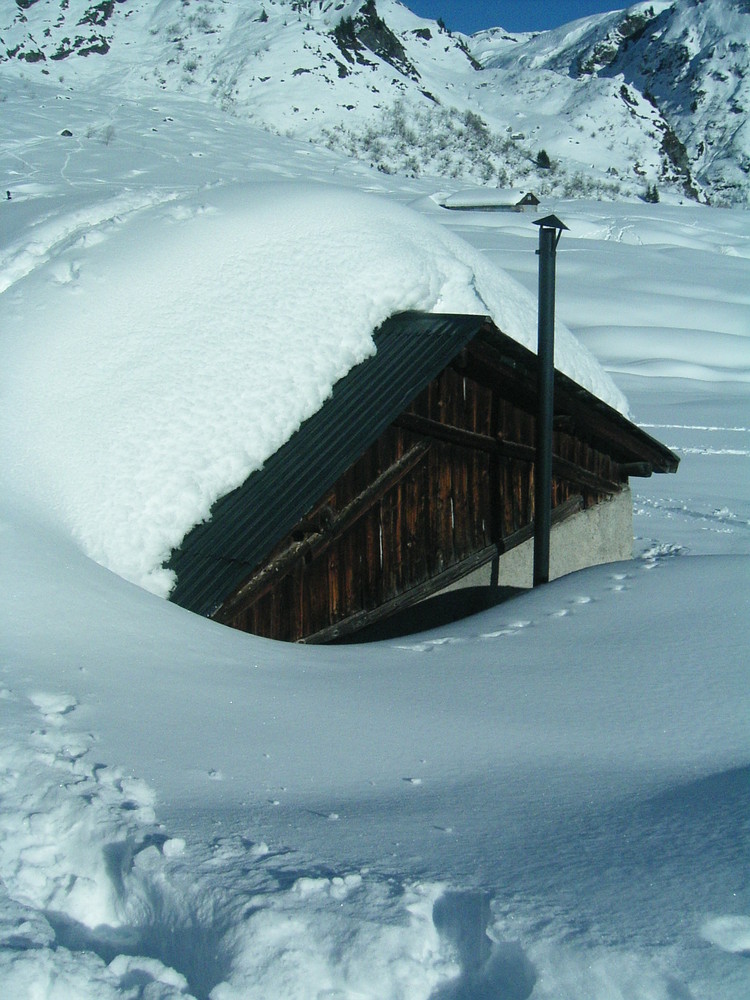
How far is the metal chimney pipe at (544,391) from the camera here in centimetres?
671

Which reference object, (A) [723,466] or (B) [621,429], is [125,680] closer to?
(B) [621,429]

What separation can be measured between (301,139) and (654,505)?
108ft

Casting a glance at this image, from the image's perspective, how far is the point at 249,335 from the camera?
20.0 feet

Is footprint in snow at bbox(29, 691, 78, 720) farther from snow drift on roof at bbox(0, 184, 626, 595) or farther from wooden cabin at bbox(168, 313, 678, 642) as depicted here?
snow drift on roof at bbox(0, 184, 626, 595)

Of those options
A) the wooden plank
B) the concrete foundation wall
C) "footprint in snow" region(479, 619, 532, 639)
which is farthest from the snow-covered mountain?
"footprint in snow" region(479, 619, 532, 639)

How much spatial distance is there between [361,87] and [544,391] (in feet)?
149

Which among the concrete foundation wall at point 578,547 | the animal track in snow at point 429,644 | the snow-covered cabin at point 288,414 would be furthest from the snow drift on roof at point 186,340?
the concrete foundation wall at point 578,547

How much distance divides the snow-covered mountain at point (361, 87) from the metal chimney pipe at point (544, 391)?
107 feet

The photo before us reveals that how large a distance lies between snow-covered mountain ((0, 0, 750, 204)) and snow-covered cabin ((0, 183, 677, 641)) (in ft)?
105

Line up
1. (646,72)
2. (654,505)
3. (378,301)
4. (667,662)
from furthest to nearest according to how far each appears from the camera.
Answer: (646,72), (654,505), (378,301), (667,662)

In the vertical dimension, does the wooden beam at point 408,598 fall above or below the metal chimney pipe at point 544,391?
below

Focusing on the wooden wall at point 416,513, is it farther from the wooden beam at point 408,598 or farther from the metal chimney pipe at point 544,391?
the metal chimney pipe at point 544,391

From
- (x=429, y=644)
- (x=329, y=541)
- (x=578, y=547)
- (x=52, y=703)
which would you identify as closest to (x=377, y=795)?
(x=52, y=703)

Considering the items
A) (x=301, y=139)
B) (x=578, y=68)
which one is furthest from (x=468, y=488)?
(x=578, y=68)
